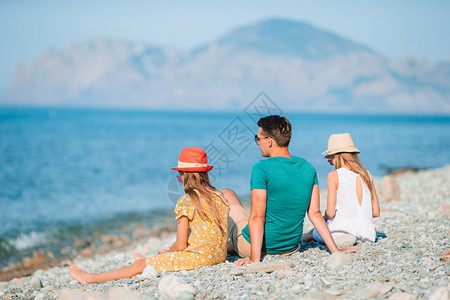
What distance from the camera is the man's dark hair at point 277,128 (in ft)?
15.4

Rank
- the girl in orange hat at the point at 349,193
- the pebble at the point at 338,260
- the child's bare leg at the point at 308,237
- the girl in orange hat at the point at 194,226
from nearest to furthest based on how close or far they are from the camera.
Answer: the pebble at the point at 338,260 < the girl in orange hat at the point at 194,226 < the girl in orange hat at the point at 349,193 < the child's bare leg at the point at 308,237

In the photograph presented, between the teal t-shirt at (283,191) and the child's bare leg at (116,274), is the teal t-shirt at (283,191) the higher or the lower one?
the higher one

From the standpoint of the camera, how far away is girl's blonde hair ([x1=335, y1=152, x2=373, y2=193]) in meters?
5.36

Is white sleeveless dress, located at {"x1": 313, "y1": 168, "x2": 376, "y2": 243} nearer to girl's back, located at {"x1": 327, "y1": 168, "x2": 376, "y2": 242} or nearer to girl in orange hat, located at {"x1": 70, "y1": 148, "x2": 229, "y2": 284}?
girl's back, located at {"x1": 327, "y1": 168, "x2": 376, "y2": 242}

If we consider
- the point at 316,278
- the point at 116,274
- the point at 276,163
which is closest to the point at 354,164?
the point at 276,163

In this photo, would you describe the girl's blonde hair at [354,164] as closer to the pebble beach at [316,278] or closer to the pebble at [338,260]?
the pebble beach at [316,278]

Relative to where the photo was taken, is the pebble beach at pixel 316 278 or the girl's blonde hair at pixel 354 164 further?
the girl's blonde hair at pixel 354 164

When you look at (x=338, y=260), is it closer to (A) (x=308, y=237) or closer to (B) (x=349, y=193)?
(B) (x=349, y=193)

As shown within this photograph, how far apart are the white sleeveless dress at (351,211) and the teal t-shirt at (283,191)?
24.2 inches

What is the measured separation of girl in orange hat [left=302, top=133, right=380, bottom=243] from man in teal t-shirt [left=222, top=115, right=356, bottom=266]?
1.47 ft

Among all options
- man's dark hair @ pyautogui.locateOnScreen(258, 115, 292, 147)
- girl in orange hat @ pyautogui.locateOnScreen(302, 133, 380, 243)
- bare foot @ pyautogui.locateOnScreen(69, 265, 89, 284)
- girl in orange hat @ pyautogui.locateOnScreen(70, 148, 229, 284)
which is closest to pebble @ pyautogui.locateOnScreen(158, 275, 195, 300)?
girl in orange hat @ pyautogui.locateOnScreen(70, 148, 229, 284)

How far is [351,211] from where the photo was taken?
541cm

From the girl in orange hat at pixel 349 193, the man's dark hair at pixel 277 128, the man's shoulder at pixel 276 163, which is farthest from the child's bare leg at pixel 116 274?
the girl in orange hat at pixel 349 193

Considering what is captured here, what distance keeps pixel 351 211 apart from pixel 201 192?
6.32 ft
